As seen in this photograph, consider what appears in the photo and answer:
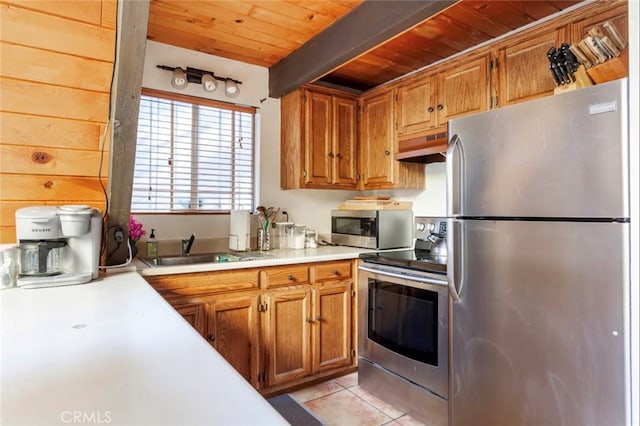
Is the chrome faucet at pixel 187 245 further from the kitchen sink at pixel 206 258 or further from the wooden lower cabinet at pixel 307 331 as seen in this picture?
the wooden lower cabinet at pixel 307 331

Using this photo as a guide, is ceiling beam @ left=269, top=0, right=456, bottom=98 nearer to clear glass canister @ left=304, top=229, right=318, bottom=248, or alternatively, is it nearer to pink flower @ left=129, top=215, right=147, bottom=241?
clear glass canister @ left=304, top=229, right=318, bottom=248

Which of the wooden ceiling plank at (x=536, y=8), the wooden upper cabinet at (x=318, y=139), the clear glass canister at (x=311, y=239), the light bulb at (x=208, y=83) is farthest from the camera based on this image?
the clear glass canister at (x=311, y=239)

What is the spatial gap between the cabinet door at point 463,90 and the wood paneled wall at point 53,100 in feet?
6.53

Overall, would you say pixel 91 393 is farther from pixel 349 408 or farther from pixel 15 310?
pixel 349 408

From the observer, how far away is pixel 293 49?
2621mm

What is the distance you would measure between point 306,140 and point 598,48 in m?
1.90

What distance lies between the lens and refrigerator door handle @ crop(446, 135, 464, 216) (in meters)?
1.72

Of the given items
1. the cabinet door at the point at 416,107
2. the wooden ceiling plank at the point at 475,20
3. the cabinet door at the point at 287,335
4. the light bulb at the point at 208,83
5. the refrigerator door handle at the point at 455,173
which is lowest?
the cabinet door at the point at 287,335

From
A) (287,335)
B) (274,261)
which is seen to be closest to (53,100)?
(274,261)

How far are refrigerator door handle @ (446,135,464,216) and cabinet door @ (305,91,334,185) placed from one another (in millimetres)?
1343

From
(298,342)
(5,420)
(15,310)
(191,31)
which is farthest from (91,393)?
(191,31)

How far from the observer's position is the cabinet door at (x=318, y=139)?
2850 mm

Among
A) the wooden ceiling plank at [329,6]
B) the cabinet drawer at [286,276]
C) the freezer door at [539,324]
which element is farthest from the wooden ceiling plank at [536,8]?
the cabinet drawer at [286,276]

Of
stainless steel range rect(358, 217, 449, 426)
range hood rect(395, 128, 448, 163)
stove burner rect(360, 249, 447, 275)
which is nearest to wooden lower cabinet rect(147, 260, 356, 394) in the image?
stainless steel range rect(358, 217, 449, 426)
